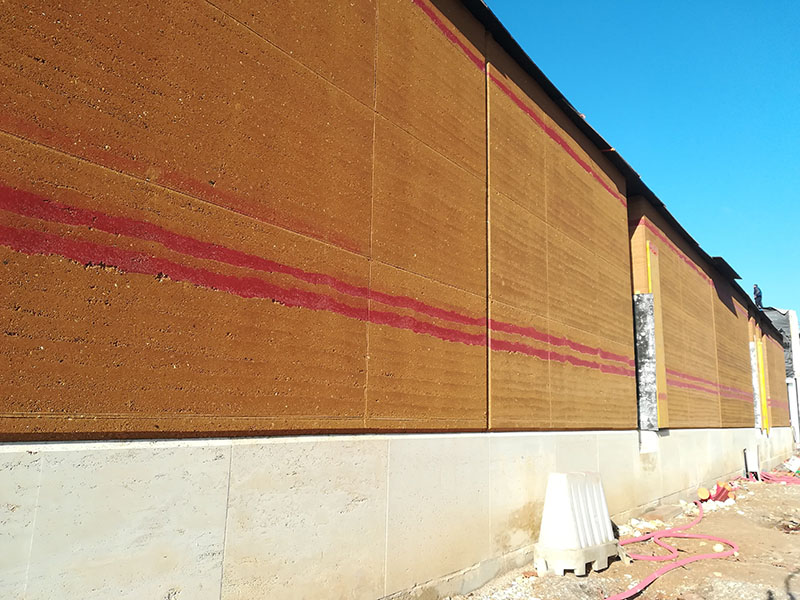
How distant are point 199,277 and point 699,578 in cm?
Result: 698

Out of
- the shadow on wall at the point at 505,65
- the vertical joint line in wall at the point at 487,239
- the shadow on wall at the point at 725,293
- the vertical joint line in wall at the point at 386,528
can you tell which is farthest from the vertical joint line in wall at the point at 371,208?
the shadow on wall at the point at 725,293

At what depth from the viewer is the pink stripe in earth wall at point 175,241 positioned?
317cm

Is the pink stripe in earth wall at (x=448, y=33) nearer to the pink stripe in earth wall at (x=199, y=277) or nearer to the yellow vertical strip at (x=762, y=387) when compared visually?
the pink stripe in earth wall at (x=199, y=277)

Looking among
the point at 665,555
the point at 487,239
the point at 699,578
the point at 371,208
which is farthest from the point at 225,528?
the point at 665,555

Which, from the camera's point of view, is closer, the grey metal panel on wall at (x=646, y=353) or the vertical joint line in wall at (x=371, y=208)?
the vertical joint line in wall at (x=371, y=208)

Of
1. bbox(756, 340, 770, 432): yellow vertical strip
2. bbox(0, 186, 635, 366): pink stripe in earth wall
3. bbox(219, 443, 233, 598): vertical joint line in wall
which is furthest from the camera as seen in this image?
bbox(756, 340, 770, 432): yellow vertical strip

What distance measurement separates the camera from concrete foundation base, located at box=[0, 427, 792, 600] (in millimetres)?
3072

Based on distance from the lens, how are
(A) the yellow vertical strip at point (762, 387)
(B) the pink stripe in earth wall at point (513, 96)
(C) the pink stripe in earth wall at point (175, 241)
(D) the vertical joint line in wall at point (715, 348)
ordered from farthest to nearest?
(A) the yellow vertical strip at point (762, 387) → (D) the vertical joint line in wall at point (715, 348) → (B) the pink stripe in earth wall at point (513, 96) → (C) the pink stripe in earth wall at point (175, 241)

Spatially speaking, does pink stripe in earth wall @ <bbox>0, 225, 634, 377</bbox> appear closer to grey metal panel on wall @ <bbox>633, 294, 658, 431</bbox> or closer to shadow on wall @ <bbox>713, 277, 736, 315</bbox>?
grey metal panel on wall @ <bbox>633, 294, 658, 431</bbox>

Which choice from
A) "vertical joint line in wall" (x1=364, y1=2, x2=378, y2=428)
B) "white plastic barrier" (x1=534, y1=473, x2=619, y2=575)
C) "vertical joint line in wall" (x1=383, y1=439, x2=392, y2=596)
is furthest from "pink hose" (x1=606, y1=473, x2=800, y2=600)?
"vertical joint line in wall" (x1=364, y1=2, x2=378, y2=428)

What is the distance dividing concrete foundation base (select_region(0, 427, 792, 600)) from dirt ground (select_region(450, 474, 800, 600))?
0.40 meters

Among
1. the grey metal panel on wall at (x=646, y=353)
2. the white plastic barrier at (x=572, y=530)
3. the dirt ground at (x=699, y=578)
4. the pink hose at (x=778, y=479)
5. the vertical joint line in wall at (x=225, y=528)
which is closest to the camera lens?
the vertical joint line in wall at (x=225, y=528)

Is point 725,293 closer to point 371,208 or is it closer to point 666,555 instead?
point 666,555

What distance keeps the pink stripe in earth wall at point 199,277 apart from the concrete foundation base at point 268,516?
1013mm
